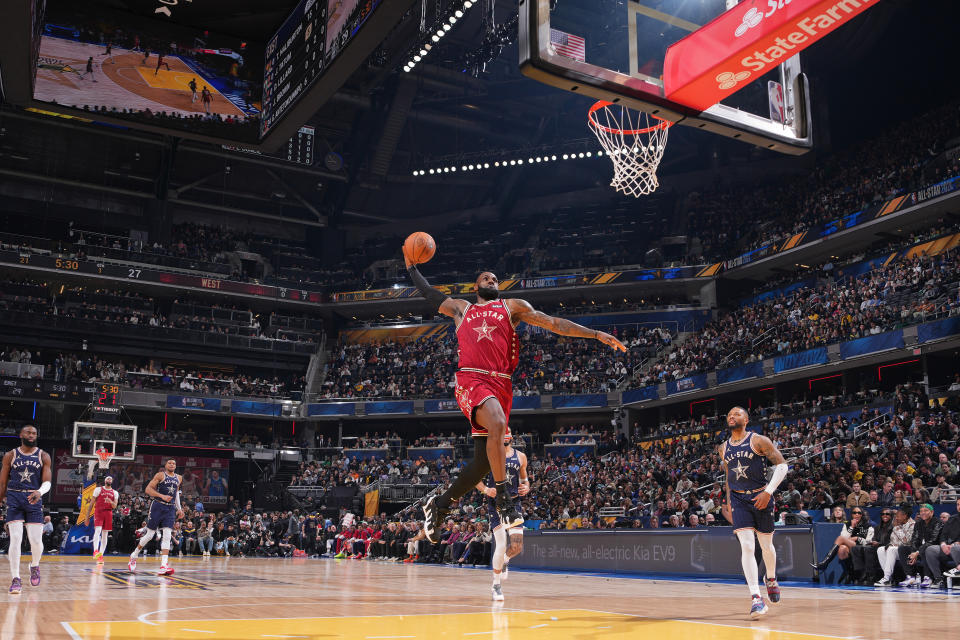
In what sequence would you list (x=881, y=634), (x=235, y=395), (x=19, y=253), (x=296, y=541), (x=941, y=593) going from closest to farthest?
(x=881, y=634), (x=941, y=593), (x=296, y=541), (x=19, y=253), (x=235, y=395)

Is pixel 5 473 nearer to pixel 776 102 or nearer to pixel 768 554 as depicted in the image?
pixel 768 554

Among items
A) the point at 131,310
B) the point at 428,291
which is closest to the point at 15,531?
the point at 428,291

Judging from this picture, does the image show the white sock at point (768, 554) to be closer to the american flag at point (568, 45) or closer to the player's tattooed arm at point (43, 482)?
the american flag at point (568, 45)

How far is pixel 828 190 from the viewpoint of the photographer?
36.4m

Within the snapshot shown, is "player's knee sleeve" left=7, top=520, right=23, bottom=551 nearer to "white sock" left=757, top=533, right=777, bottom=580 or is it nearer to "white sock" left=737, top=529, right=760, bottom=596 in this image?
"white sock" left=737, top=529, right=760, bottom=596

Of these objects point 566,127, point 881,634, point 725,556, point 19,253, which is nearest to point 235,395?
point 19,253

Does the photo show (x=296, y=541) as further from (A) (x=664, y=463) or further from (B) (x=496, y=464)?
(B) (x=496, y=464)

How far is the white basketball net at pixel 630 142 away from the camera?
49.8 ft

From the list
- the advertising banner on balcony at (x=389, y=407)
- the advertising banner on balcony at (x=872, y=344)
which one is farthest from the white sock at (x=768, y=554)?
the advertising banner on balcony at (x=389, y=407)

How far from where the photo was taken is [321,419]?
43.1m

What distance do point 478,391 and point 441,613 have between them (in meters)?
2.22

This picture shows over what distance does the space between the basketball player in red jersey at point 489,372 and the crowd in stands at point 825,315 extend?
2201cm

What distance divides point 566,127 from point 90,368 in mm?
28279

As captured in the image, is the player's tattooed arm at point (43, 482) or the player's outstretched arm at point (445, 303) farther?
the player's tattooed arm at point (43, 482)
